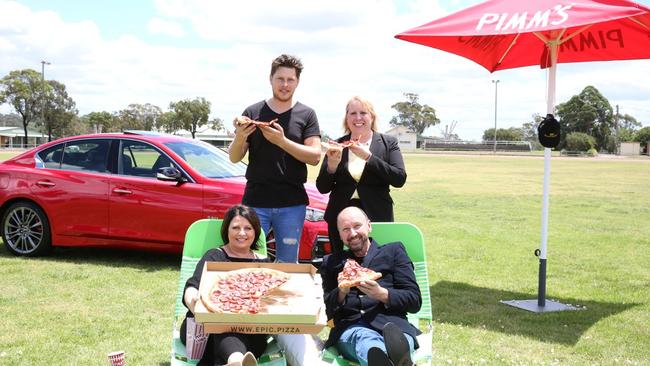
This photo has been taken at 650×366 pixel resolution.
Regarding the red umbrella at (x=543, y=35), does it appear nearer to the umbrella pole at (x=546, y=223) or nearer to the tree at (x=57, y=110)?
the umbrella pole at (x=546, y=223)

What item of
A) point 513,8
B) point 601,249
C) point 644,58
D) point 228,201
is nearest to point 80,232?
point 228,201

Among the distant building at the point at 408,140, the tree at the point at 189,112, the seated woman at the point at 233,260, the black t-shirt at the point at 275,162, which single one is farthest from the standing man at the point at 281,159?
the distant building at the point at 408,140

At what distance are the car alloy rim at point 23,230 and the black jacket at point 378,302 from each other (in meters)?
5.52

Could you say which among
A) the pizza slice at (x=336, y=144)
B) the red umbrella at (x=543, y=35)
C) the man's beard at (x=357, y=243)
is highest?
the red umbrella at (x=543, y=35)

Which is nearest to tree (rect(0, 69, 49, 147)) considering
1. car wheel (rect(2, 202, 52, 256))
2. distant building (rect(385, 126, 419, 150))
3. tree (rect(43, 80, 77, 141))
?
tree (rect(43, 80, 77, 141))


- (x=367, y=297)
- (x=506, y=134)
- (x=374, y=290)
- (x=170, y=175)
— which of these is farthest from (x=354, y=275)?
(x=506, y=134)

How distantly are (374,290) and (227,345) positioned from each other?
858 millimetres

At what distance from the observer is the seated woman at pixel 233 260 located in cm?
323

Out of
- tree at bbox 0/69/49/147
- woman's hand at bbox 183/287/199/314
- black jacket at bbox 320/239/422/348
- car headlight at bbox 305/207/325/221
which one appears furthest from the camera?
tree at bbox 0/69/49/147

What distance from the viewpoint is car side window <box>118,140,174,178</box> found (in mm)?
7648

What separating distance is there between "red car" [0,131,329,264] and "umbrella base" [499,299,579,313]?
220cm

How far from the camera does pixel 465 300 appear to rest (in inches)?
253

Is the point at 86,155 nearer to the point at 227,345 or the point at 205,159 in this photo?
the point at 205,159

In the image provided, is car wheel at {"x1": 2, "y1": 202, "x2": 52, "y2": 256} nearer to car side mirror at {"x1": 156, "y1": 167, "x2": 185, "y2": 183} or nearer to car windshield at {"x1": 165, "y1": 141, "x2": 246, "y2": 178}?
car side mirror at {"x1": 156, "y1": 167, "x2": 185, "y2": 183}
